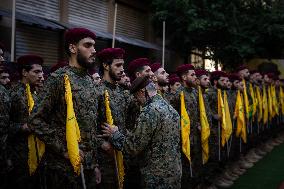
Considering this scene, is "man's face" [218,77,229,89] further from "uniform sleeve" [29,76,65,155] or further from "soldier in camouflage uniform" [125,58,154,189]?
"uniform sleeve" [29,76,65,155]

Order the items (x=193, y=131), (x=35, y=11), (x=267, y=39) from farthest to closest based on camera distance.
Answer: (x=267, y=39) → (x=35, y=11) → (x=193, y=131)

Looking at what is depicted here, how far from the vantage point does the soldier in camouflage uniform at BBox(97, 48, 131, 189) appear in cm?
457

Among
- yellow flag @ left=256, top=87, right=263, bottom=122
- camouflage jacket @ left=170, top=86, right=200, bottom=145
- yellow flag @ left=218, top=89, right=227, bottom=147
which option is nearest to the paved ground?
yellow flag @ left=218, top=89, right=227, bottom=147

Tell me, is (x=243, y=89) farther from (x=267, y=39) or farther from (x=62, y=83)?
(x=62, y=83)

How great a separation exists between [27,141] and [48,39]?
559cm

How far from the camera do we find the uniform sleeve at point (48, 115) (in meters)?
3.59

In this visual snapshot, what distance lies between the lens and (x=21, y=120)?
17.1ft

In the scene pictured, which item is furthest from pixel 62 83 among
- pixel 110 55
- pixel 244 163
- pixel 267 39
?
pixel 267 39

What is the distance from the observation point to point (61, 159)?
370 cm

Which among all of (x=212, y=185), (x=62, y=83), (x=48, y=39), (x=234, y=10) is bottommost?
(x=212, y=185)

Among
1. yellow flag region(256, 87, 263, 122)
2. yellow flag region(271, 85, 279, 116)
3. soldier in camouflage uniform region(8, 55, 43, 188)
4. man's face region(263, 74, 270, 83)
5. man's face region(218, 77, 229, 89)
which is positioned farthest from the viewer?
yellow flag region(271, 85, 279, 116)

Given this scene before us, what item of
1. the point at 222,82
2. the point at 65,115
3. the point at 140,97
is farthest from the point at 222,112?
the point at 65,115

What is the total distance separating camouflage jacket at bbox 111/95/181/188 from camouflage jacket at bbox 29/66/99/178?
38cm

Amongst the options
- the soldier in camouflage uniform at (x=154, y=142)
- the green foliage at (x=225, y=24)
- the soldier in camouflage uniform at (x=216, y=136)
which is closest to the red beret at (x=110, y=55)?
the soldier in camouflage uniform at (x=154, y=142)
